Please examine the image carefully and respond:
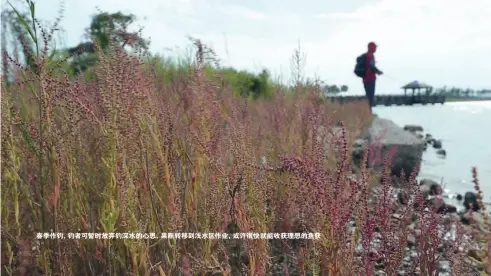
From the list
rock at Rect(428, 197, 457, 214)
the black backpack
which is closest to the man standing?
the black backpack

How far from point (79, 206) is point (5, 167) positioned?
390 mm

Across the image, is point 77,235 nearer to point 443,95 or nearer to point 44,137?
point 44,137

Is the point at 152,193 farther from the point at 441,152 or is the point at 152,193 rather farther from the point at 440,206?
the point at 441,152

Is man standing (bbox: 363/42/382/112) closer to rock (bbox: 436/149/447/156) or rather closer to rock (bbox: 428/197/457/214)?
rock (bbox: 436/149/447/156)

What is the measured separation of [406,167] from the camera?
552 centimetres

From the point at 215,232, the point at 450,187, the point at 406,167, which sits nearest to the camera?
the point at 215,232

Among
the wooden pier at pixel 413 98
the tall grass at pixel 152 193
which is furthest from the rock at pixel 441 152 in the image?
the wooden pier at pixel 413 98

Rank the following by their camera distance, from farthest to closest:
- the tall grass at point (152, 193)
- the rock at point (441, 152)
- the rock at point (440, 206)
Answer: the rock at point (441, 152)
the rock at point (440, 206)
the tall grass at point (152, 193)

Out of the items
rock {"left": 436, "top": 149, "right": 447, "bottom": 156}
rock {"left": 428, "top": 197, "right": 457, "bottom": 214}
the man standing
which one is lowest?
rock {"left": 436, "top": 149, "right": 447, "bottom": 156}

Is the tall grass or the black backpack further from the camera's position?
the black backpack

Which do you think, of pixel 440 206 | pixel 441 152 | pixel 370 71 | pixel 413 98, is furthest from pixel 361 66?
pixel 413 98

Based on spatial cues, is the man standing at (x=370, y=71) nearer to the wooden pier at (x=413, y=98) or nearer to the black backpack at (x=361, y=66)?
the black backpack at (x=361, y=66)

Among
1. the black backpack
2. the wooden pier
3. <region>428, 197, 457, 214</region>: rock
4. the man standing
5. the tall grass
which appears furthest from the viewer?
the wooden pier

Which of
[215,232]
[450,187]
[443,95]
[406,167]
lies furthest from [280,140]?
[443,95]
